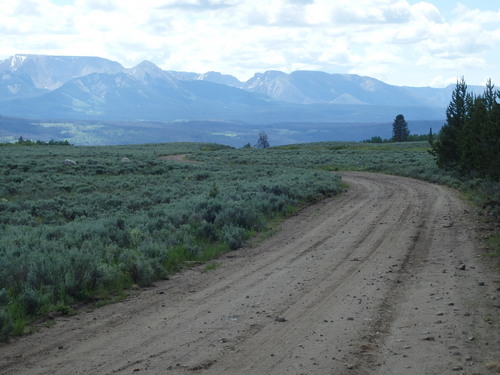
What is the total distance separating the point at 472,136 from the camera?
25.5 meters

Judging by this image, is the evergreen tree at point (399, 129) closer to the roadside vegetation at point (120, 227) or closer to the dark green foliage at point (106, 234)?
the roadside vegetation at point (120, 227)

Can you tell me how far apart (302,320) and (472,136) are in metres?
19.9

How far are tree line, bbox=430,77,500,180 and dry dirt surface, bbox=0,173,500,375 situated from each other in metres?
7.02

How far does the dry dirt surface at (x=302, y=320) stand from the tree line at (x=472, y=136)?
7.02 m

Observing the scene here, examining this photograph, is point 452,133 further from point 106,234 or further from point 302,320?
point 302,320

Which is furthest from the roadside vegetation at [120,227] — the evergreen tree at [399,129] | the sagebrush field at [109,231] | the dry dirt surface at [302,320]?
the evergreen tree at [399,129]

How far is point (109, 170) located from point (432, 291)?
33.7m

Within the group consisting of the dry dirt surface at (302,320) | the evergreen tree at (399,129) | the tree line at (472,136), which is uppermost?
the evergreen tree at (399,129)

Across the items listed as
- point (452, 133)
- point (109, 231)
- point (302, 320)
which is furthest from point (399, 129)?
point (302, 320)

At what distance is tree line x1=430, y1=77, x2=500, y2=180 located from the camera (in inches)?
774

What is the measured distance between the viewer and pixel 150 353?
7.25 m

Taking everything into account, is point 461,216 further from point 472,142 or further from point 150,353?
point 150,353

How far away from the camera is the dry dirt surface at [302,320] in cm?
681

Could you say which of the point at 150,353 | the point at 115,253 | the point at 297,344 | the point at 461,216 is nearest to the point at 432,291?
the point at 297,344
